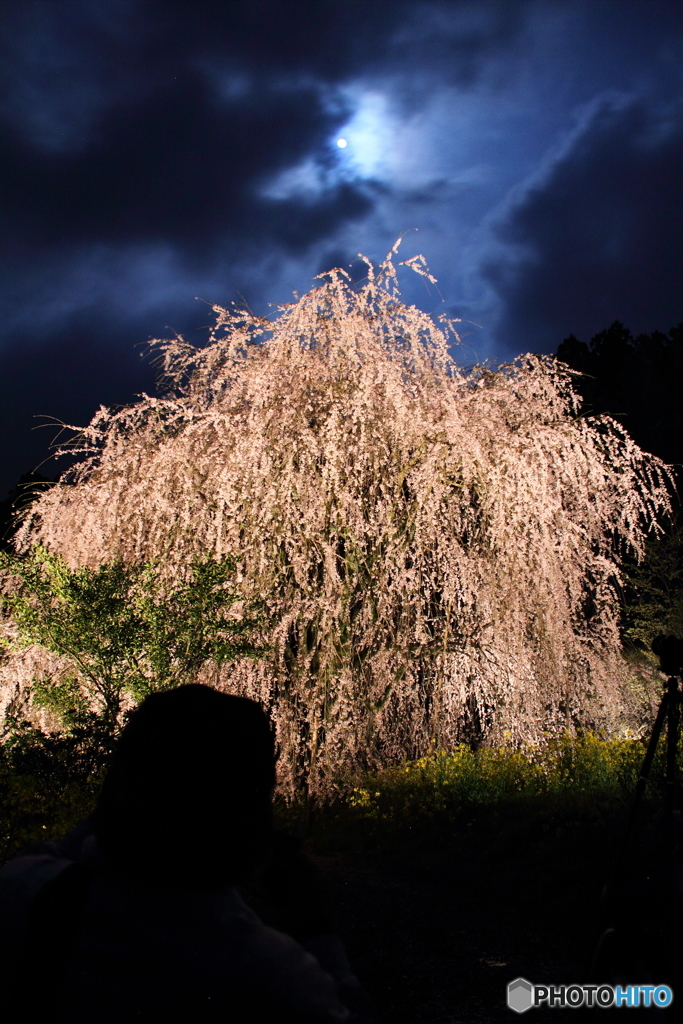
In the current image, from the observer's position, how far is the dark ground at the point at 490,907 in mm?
2852

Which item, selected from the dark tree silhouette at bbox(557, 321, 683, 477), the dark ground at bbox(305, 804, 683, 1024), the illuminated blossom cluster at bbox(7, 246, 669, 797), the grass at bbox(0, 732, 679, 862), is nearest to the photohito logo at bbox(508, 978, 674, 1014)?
the dark ground at bbox(305, 804, 683, 1024)

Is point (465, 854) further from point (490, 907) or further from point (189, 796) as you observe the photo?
point (189, 796)

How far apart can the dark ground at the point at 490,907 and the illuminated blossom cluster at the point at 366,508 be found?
109cm

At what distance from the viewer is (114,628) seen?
3836mm

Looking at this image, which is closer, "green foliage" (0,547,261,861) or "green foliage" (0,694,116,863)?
"green foliage" (0,694,116,863)

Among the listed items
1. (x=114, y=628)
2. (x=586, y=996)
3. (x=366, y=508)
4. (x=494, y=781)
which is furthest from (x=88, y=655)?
(x=494, y=781)

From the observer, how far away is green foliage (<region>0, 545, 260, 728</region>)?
385 centimetres

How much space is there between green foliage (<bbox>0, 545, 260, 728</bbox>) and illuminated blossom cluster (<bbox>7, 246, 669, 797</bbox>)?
33.4 inches

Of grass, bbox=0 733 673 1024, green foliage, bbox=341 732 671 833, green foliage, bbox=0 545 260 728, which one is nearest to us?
grass, bbox=0 733 673 1024

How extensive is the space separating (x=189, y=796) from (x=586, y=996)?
1563mm

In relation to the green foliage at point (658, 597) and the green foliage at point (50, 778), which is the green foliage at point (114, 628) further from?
the green foliage at point (658, 597)

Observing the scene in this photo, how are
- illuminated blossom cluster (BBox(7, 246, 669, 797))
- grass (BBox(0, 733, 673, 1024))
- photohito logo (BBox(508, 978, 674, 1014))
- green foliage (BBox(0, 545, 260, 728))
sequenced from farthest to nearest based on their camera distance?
illuminated blossom cluster (BBox(7, 246, 669, 797)) → green foliage (BBox(0, 545, 260, 728)) → grass (BBox(0, 733, 673, 1024)) → photohito logo (BBox(508, 978, 674, 1014))

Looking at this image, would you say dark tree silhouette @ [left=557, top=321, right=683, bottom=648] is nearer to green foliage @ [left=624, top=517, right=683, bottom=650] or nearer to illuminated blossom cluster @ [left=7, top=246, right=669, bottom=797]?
green foliage @ [left=624, top=517, right=683, bottom=650]

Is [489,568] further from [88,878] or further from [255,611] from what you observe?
[88,878]
